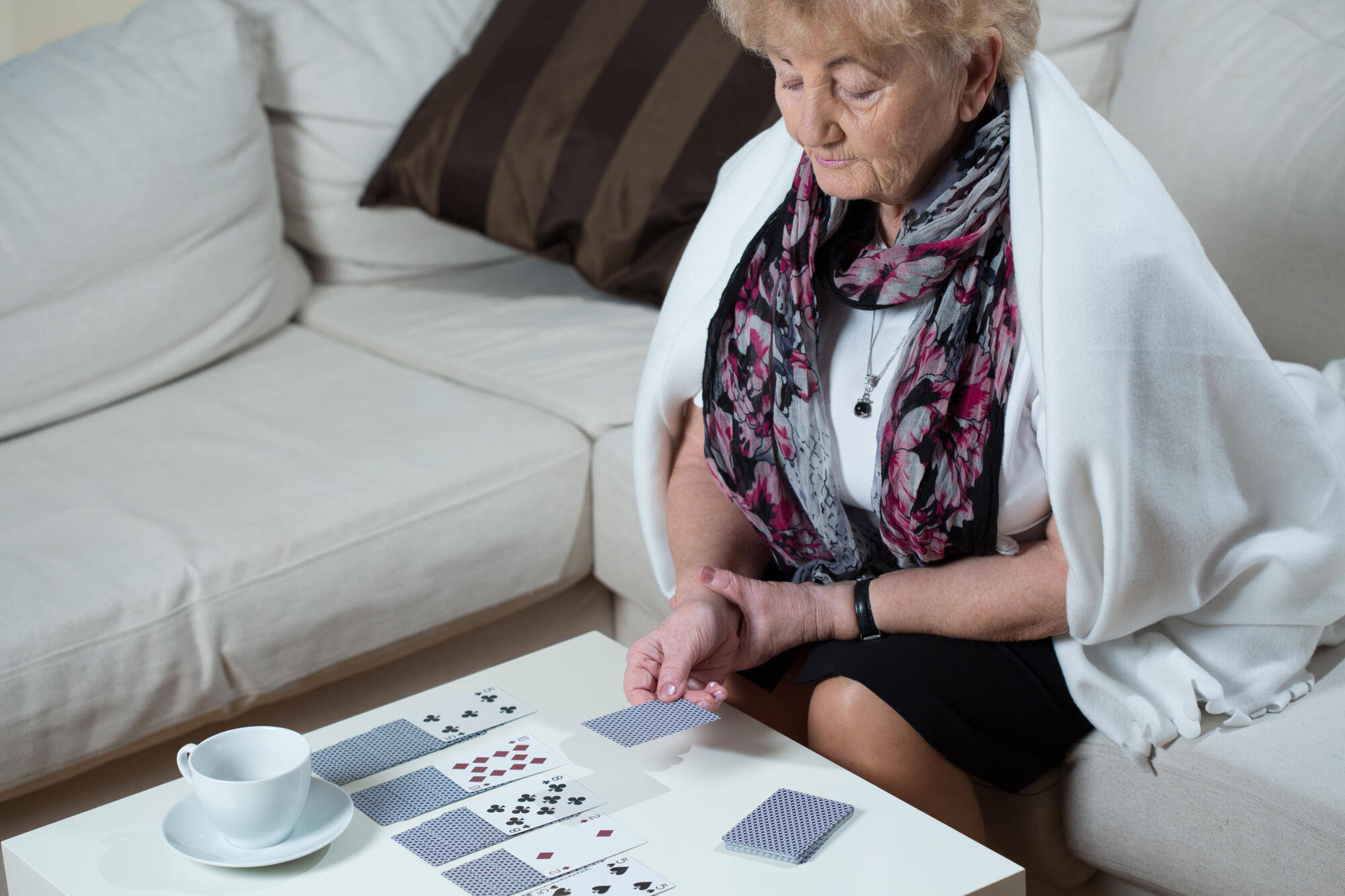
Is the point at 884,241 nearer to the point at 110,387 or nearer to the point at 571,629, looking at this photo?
the point at 571,629

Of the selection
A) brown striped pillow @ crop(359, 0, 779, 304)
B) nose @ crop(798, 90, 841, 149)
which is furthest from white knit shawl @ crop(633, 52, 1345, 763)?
brown striped pillow @ crop(359, 0, 779, 304)

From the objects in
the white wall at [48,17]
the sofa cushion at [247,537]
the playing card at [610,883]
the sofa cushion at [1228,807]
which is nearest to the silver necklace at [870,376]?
the sofa cushion at [1228,807]

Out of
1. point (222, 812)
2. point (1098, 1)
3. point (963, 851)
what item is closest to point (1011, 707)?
point (963, 851)

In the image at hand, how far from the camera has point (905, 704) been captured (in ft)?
3.91

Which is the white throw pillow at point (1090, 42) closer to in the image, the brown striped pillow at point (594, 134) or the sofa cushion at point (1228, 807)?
the brown striped pillow at point (594, 134)

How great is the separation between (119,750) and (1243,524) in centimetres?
123

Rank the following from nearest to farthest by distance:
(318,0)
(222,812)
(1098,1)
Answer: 1. (222,812)
2. (1098,1)
3. (318,0)

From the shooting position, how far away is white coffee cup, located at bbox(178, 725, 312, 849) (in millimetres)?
965

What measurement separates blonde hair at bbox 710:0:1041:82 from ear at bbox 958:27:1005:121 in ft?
0.03

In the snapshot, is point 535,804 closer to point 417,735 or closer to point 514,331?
point 417,735

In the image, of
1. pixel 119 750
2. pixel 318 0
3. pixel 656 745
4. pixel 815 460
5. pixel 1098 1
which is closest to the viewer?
pixel 656 745

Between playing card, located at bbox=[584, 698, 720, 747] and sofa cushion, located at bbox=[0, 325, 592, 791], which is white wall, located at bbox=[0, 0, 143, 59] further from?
playing card, located at bbox=[584, 698, 720, 747]

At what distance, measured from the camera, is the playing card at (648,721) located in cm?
112

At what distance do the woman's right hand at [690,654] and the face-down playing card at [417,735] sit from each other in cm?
12
